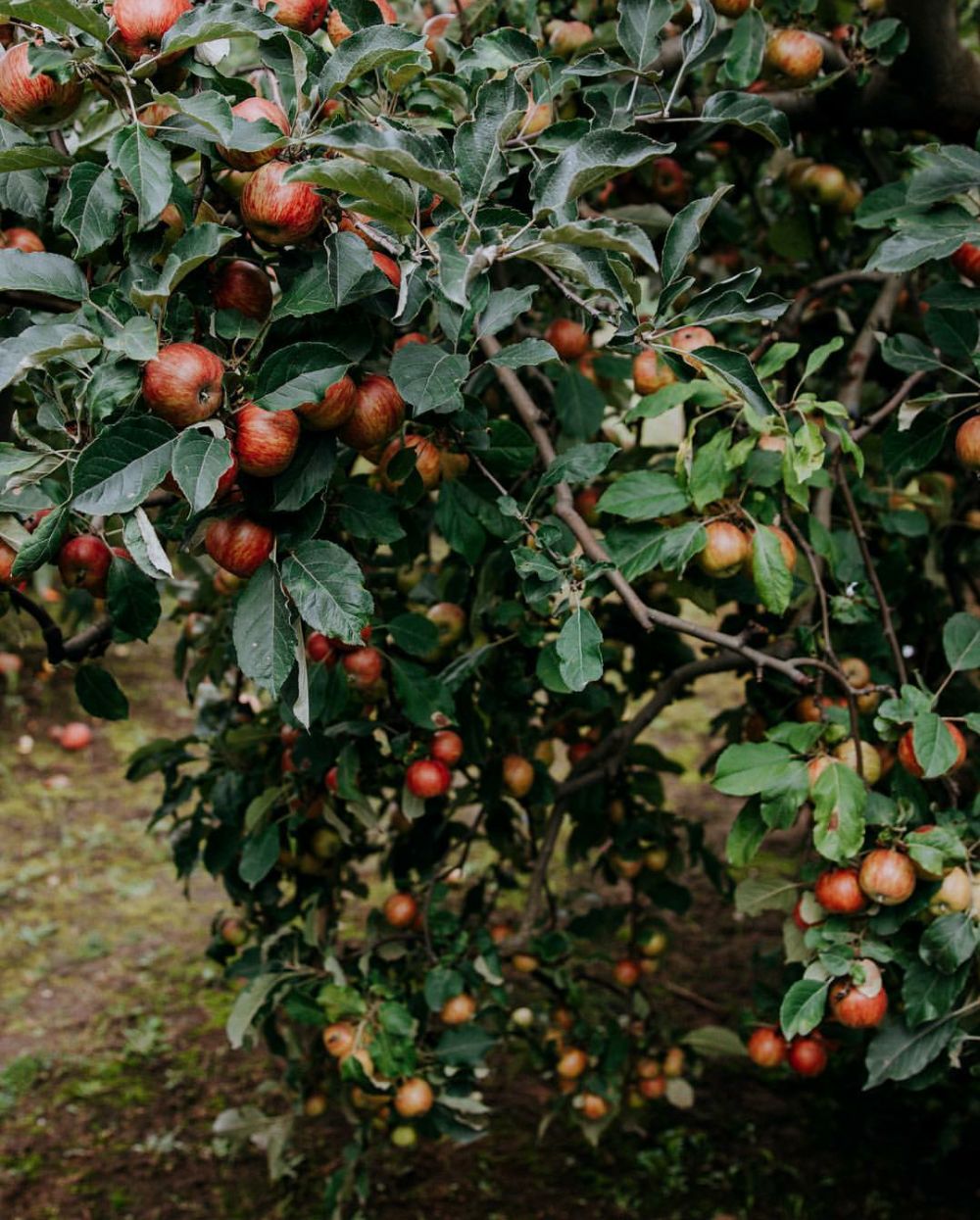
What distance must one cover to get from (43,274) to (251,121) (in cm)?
23

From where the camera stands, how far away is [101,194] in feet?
3.07

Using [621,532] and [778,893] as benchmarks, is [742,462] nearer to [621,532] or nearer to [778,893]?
[621,532]

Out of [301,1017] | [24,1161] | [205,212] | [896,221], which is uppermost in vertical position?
[205,212]

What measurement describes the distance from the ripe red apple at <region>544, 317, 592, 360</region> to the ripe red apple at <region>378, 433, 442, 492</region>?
49 centimetres

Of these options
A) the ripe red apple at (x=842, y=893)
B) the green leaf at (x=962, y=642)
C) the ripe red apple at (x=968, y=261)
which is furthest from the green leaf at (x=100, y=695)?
the ripe red apple at (x=968, y=261)

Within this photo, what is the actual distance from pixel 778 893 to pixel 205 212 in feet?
3.75

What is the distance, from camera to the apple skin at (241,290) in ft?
3.33

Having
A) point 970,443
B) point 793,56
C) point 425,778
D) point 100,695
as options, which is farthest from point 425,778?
point 793,56

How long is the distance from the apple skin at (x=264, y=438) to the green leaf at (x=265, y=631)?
0.10 meters

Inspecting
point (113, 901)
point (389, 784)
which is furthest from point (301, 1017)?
point (113, 901)

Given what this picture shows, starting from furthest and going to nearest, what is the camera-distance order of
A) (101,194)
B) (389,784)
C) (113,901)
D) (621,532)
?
(113,901), (389,784), (621,532), (101,194)

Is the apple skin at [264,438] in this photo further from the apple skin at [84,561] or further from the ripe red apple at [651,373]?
the ripe red apple at [651,373]

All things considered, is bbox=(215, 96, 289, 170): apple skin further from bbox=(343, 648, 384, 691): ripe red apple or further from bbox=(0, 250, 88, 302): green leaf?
bbox=(343, 648, 384, 691): ripe red apple

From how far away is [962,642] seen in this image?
140 cm
